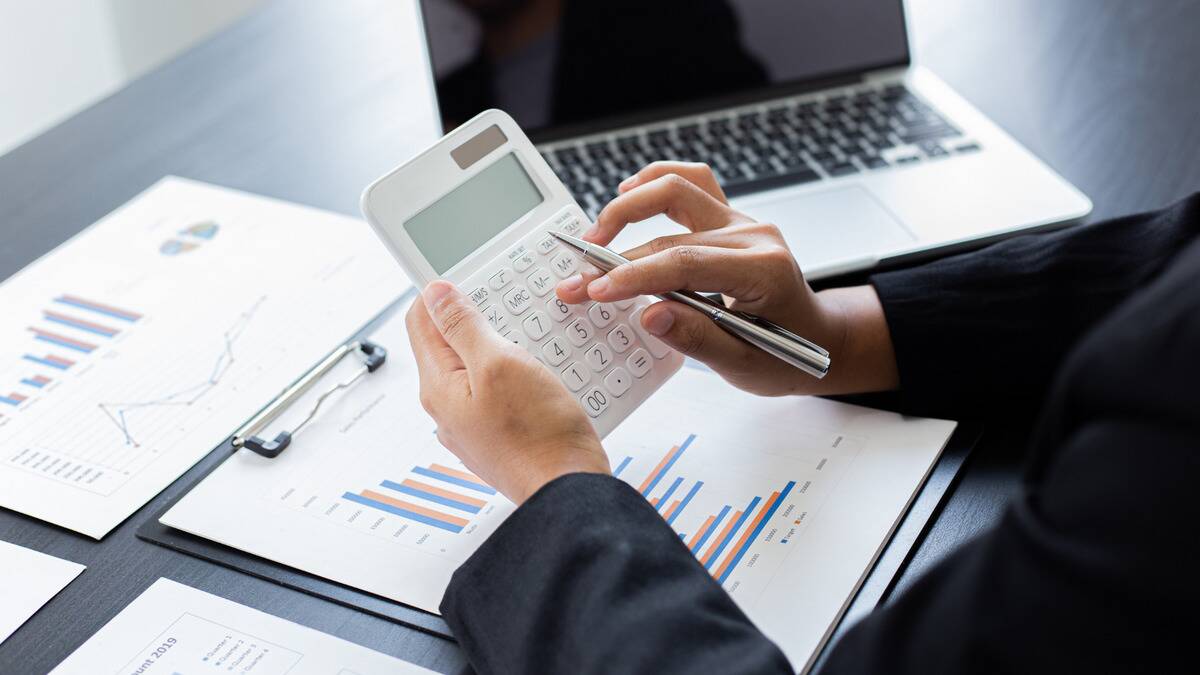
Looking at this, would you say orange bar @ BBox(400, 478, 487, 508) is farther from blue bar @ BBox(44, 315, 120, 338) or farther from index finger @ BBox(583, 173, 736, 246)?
blue bar @ BBox(44, 315, 120, 338)

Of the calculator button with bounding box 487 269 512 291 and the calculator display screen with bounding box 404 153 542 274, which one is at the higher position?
the calculator display screen with bounding box 404 153 542 274

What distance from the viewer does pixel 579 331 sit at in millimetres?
708

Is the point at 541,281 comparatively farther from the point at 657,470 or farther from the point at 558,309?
the point at 657,470

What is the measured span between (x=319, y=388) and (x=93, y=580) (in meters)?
0.20

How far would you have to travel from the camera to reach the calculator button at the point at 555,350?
0.69 meters

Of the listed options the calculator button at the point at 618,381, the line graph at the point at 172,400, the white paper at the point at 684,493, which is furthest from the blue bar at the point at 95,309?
the calculator button at the point at 618,381

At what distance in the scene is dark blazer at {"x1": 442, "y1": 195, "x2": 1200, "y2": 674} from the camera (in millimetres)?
370

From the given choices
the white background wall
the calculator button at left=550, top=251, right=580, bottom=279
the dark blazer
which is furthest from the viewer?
the white background wall

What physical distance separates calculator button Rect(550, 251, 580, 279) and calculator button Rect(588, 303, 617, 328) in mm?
28

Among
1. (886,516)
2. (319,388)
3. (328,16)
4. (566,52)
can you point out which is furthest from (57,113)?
(886,516)

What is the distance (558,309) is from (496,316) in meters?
0.04

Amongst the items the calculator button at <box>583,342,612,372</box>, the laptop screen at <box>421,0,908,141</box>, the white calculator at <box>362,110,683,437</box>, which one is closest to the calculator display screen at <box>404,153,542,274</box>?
the white calculator at <box>362,110,683,437</box>

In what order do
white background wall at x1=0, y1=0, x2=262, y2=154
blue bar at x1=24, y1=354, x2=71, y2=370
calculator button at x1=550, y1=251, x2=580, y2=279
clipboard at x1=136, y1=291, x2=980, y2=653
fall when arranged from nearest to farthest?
clipboard at x1=136, y1=291, x2=980, y2=653 < calculator button at x1=550, y1=251, x2=580, y2=279 < blue bar at x1=24, y1=354, x2=71, y2=370 < white background wall at x1=0, y1=0, x2=262, y2=154

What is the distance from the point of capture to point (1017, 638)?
40cm
